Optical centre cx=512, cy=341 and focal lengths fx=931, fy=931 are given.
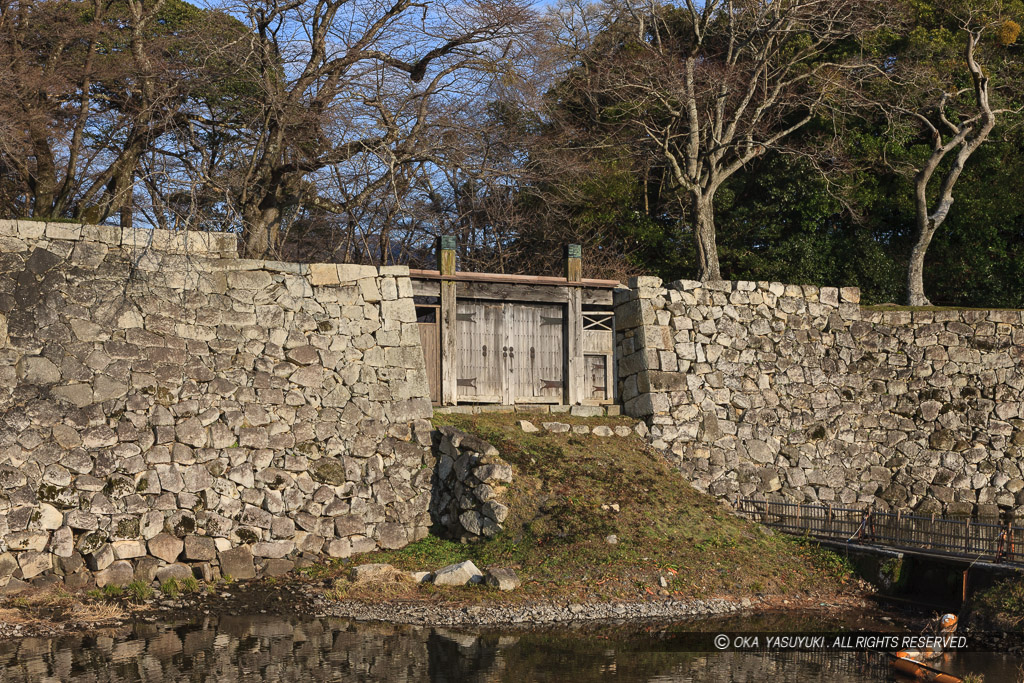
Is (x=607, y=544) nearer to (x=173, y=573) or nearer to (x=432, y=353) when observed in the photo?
(x=432, y=353)

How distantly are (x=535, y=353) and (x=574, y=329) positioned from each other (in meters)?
0.87

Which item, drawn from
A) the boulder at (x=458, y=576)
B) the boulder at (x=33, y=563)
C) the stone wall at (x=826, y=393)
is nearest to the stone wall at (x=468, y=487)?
the boulder at (x=458, y=576)

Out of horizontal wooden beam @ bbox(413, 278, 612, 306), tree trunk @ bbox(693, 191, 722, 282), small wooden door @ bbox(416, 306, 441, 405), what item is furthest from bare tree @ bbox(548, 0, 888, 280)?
small wooden door @ bbox(416, 306, 441, 405)

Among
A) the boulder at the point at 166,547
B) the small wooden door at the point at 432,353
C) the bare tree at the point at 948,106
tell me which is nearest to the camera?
the boulder at the point at 166,547

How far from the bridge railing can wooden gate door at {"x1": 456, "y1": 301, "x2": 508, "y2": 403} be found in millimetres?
4735

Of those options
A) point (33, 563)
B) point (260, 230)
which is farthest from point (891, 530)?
point (33, 563)

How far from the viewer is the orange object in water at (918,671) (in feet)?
29.7

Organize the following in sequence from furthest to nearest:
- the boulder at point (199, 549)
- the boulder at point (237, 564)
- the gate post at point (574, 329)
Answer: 1. the gate post at point (574, 329)
2. the boulder at point (237, 564)
3. the boulder at point (199, 549)

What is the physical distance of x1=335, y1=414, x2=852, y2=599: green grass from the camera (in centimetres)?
1228

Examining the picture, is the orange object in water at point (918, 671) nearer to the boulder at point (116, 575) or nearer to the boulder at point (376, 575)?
the boulder at point (376, 575)

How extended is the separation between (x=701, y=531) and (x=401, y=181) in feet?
32.8

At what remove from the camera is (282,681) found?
910 cm

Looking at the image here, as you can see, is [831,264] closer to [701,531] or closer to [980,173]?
[980,173]

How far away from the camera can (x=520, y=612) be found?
11367 mm
